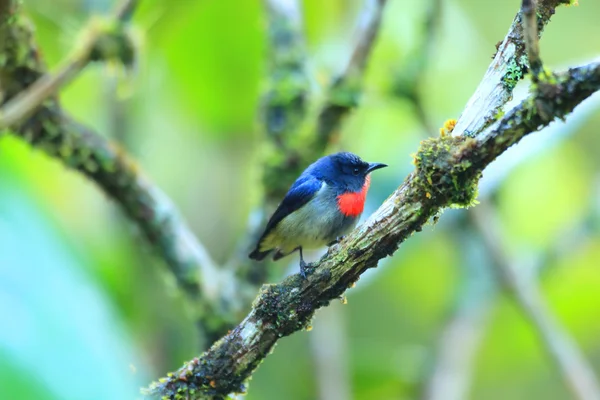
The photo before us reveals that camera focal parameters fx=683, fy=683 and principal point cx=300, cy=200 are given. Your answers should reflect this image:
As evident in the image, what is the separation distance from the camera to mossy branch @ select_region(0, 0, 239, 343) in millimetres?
3258

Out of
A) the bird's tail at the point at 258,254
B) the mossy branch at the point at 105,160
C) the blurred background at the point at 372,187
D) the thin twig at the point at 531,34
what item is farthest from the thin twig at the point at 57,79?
the thin twig at the point at 531,34

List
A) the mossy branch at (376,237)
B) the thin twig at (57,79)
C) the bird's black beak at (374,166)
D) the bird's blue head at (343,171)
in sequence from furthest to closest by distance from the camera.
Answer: the bird's blue head at (343,171) → the bird's black beak at (374,166) → the thin twig at (57,79) → the mossy branch at (376,237)

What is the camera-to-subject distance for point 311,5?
219 inches

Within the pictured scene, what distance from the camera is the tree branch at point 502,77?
6.46 feet

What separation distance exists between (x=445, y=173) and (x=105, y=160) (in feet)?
6.91

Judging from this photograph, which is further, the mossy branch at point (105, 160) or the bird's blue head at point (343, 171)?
the bird's blue head at point (343, 171)

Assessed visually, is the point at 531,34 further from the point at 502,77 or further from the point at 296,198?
the point at 296,198

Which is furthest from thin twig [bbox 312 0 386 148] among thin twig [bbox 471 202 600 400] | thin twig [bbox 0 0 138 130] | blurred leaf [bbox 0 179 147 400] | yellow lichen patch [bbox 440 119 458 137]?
blurred leaf [bbox 0 179 147 400]

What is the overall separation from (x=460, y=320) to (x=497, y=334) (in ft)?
5.44

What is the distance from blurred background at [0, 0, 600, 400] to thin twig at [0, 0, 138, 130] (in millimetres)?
398

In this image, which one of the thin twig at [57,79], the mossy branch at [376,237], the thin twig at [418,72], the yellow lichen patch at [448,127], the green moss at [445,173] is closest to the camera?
the mossy branch at [376,237]

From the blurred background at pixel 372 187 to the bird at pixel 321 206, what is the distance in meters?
0.58

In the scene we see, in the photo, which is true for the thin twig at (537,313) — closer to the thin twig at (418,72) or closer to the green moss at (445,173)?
the thin twig at (418,72)

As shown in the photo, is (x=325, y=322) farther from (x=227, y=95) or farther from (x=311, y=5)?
(x=311, y=5)
